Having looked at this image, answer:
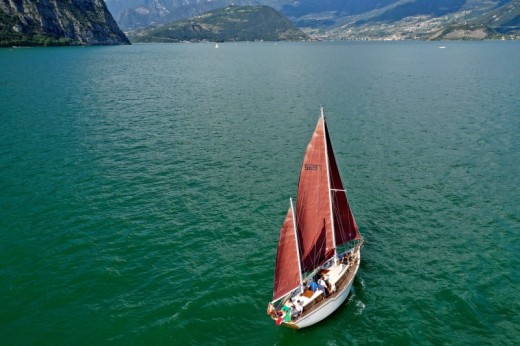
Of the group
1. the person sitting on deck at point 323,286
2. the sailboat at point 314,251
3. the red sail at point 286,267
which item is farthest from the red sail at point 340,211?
the red sail at point 286,267

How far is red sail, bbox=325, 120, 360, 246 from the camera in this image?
36156mm

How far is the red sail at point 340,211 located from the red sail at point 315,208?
7.06ft

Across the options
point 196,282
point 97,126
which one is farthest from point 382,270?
point 97,126

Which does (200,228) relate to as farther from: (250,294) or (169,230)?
(250,294)

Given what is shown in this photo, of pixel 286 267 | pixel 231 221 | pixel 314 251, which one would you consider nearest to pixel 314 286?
pixel 286 267

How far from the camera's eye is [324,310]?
3169 cm

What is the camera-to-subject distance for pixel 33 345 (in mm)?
29625

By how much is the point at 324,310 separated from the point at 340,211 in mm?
10183

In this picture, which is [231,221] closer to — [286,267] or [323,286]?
[286,267]

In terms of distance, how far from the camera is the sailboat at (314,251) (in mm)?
31172

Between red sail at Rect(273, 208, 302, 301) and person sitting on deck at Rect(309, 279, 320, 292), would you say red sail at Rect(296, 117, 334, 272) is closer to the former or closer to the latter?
person sitting on deck at Rect(309, 279, 320, 292)

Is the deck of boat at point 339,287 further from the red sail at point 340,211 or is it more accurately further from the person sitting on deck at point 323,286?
the red sail at point 340,211

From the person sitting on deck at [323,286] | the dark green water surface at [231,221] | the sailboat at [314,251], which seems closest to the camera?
the sailboat at [314,251]

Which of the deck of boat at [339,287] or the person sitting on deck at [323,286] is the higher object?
the person sitting on deck at [323,286]
